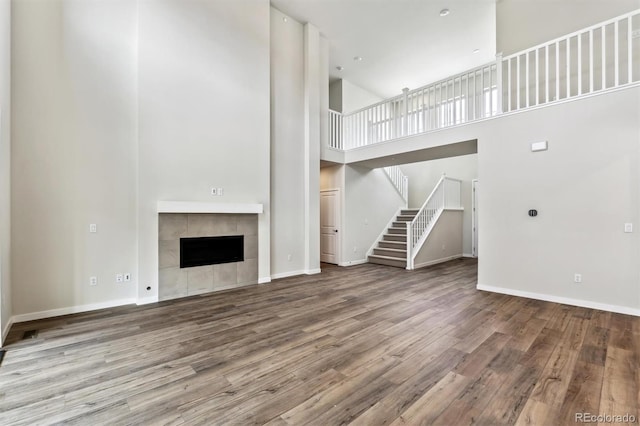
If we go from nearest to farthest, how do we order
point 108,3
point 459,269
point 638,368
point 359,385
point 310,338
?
point 359,385 → point 638,368 → point 310,338 → point 108,3 → point 459,269

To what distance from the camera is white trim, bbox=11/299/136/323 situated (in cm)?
366

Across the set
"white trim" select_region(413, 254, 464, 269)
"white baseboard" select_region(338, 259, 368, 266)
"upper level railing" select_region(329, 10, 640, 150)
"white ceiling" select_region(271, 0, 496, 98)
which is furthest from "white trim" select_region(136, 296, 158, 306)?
"white ceiling" select_region(271, 0, 496, 98)

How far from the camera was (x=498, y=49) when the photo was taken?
593cm

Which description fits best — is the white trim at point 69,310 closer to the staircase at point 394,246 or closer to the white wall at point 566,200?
the staircase at point 394,246

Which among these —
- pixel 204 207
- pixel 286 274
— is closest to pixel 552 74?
pixel 286 274

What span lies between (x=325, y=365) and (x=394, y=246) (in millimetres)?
6090

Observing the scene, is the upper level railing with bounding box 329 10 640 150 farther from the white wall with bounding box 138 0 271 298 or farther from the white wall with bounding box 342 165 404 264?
the white wall with bounding box 138 0 271 298

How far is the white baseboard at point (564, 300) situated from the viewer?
3.88 metres

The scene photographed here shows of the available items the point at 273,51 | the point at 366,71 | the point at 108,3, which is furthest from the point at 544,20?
the point at 108,3

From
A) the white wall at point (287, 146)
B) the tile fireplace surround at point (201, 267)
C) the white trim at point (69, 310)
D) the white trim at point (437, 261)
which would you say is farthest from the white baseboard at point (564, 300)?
the white trim at point (69, 310)

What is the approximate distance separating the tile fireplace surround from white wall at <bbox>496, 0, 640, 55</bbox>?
627 cm

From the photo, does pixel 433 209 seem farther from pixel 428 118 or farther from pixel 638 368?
pixel 638 368

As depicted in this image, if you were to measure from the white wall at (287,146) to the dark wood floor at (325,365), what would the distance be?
2.23 m

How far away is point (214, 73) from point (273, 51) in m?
1.73
